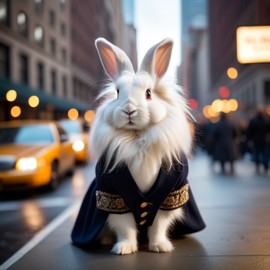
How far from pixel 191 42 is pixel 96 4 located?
131070mm

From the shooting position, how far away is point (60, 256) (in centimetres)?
350

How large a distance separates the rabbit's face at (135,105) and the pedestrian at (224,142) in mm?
8383

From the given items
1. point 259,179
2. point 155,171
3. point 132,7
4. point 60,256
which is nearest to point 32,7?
point 132,7

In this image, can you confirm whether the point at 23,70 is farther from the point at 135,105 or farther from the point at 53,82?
the point at 135,105

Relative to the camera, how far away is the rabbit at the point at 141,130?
3207 mm

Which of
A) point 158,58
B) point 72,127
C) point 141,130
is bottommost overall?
point 72,127

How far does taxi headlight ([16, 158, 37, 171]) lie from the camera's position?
7699 millimetres

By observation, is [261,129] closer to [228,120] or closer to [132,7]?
[228,120]

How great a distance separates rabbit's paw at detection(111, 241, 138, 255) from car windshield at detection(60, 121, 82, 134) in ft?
36.6

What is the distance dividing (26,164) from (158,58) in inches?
201

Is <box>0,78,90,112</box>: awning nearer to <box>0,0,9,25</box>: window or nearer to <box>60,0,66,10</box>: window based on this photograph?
<box>60,0,66,10</box>: window

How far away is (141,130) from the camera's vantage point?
10.7 ft

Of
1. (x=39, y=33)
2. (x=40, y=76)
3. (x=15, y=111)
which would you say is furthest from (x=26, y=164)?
(x=15, y=111)

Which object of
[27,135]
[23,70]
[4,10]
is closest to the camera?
[4,10]
